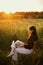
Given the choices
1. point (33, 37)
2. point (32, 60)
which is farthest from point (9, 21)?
point (32, 60)

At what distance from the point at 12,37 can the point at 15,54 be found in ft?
0.49

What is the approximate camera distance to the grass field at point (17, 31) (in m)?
1.96

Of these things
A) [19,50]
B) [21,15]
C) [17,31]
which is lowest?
[19,50]

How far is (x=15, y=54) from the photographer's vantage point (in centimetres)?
197

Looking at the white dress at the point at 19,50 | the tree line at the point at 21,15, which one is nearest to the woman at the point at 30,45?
the white dress at the point at 19,50

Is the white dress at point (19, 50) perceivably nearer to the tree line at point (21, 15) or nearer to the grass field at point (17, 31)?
the grass field at point (17, 31)
